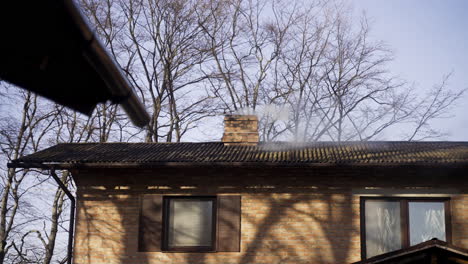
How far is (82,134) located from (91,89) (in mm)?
20418

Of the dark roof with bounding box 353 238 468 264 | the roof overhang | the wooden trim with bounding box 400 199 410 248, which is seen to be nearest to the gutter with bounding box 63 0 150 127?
the roof overhang

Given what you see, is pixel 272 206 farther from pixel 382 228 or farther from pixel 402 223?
pixel 402 223

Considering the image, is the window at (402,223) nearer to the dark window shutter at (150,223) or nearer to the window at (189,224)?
the window at (189,224)

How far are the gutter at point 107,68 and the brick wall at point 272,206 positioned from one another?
9.75 metres

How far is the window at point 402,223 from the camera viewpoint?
12016 mm

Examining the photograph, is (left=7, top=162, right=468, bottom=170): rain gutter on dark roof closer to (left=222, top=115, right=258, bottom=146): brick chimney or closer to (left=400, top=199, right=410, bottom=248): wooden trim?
(left=400, top=199, right=410, bottom=248): wooden trim

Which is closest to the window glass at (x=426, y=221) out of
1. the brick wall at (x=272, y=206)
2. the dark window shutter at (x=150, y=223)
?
the brick wall at (x=272, y=206)

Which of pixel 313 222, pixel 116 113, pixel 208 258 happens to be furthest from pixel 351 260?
pixel 116 113

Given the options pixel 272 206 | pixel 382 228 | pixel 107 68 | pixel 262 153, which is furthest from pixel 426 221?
pixel 107 68

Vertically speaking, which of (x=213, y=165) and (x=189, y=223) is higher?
(x=213, y=165)

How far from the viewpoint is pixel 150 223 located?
1247 centimetres

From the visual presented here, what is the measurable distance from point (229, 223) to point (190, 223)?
0.79m

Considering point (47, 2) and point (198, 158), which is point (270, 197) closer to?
point (198, 158)

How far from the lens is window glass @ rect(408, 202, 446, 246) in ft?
39.5
